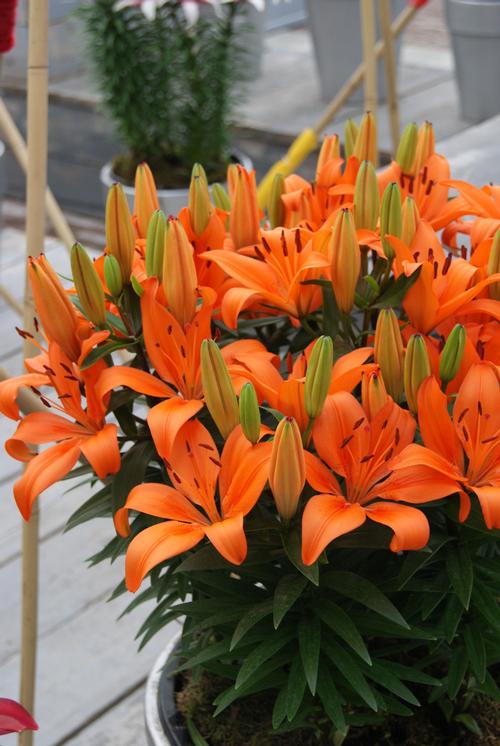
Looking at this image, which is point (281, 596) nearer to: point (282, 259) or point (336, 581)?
point (336, 581)

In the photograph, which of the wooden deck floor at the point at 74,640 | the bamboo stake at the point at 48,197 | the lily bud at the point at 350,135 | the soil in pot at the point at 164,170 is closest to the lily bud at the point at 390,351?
the lily bud at the point at 350,135

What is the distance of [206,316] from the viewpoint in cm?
58

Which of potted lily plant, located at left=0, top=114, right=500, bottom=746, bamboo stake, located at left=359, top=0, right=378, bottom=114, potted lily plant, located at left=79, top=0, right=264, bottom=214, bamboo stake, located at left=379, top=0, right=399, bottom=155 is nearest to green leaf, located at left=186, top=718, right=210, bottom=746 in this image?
potted lily plant, located at left=0, top=114, right=500, bottom=746

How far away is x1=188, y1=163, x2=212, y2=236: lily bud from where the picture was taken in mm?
631

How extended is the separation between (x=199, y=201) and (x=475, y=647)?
Answer: 30cm

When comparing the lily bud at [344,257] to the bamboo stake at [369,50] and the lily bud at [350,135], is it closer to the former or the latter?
the lily bud at [350,135]

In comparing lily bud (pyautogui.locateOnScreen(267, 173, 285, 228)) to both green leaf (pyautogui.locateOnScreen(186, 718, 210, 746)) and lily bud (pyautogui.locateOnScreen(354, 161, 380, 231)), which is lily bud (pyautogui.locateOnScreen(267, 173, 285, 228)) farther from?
green leaf (pyautogui.locateOnScreen(186, 718, 210, 746))

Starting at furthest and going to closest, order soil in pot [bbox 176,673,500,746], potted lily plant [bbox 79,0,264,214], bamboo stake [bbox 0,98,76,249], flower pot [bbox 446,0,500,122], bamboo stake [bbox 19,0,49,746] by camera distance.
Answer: flower pot [bbox 446,0,500,122]
potted lily plant [bbox 79,0,264,214]
bamboo stake [bbox 0,98,76,249]
bamboo stake [bbox 19,0,49,746]
soil in pot [bbox 176,673,500,746]

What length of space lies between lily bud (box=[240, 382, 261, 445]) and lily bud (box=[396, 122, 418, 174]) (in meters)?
0.27

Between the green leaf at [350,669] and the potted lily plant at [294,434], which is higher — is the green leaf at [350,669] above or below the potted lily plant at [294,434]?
below

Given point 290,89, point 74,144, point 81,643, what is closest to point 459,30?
point 290,89

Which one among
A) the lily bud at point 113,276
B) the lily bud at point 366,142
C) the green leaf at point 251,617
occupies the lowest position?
the green leaf at point 251,617

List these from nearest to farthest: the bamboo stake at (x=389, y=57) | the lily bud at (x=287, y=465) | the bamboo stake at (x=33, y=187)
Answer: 1. the lily bud at (x=287, y=465)
2. the bamboo stake at (x=33, y=187)
3. the bamboo stake at (x=389, y=57)

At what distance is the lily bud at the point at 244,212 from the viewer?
0.66 metres
